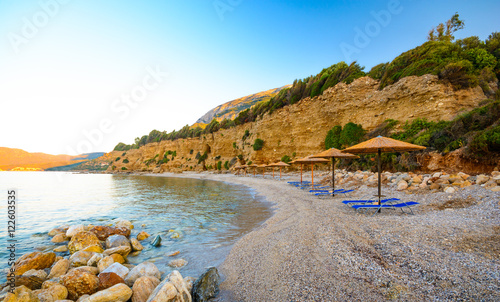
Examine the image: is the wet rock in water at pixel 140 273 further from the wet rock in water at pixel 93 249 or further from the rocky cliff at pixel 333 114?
the rocky cliff at pixel 333 114

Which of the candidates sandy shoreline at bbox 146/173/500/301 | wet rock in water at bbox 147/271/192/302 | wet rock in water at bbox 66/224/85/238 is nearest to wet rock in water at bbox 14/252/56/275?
wet rock in water at bbox 66/224/85/238

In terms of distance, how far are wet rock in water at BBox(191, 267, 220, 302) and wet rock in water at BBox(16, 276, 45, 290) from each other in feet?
9.40

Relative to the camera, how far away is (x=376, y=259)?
3488 millimetres

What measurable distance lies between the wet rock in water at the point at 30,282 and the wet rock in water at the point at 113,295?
143 centimetres

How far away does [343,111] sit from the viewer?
22.2 m

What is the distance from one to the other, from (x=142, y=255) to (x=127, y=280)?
5.65ft

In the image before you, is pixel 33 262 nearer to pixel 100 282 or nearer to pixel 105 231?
pixel 105 231

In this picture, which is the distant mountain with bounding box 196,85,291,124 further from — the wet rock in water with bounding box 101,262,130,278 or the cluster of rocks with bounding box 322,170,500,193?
the wet rock in water with bounding box 101,262,130,278

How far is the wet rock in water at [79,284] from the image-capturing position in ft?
10.8

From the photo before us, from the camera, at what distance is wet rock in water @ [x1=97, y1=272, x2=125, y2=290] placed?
3.38 meters

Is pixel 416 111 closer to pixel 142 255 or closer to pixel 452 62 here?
Answer: pixel 452 62

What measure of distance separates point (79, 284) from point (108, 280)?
43cm

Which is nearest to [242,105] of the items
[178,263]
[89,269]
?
[178,263]

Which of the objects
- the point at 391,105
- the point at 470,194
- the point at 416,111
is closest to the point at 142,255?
the point at 470,194
